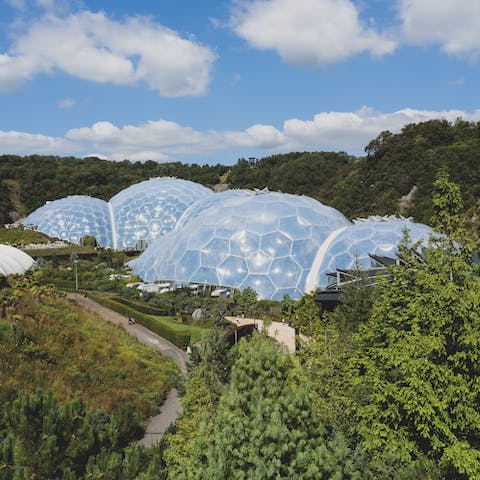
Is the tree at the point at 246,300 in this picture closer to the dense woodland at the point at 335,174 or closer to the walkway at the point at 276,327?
the walkway at the point at 276,327

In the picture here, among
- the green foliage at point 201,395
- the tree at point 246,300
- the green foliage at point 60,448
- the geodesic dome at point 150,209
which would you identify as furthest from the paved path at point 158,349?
the geodesic dome at point 150,209

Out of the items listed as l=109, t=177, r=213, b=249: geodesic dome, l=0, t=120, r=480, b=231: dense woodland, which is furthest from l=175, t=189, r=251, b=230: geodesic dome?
l=0, t=120, r=480, b=231: dense woodland

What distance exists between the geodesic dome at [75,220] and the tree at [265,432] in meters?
53.3

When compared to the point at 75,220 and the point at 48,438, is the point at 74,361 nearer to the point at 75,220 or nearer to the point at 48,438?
the point at 48,438

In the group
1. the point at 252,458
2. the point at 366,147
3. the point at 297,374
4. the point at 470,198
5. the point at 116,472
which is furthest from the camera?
the point at 366,147

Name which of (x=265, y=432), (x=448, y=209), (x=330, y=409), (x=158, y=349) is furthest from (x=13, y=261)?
(x=265, y=432)

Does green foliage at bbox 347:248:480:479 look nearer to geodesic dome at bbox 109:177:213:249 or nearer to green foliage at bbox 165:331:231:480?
green foliage at bbox 165:331:231:480

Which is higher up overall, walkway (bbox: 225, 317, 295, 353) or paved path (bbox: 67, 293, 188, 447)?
walkway (bbox: 225, 317, 295, 353)

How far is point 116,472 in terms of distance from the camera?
9023mm

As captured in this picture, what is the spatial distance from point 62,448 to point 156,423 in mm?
8696

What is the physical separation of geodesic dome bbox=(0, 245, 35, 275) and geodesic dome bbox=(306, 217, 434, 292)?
24.4 metres

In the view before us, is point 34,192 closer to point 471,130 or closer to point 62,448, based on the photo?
point 471,130

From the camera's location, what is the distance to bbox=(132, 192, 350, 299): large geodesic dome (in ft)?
109

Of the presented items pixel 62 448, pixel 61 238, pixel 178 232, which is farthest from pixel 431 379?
pixel 61 238
